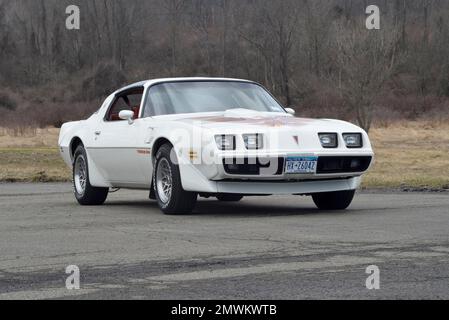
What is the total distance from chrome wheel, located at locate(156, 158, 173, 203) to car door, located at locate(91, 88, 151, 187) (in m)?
0.39

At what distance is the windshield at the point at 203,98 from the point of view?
1141 cm

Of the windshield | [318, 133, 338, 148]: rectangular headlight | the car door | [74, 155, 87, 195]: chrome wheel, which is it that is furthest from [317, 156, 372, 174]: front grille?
[74, 155, 87, 195]: chrome wheel

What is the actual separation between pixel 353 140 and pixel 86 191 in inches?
154

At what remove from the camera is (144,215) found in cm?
1073

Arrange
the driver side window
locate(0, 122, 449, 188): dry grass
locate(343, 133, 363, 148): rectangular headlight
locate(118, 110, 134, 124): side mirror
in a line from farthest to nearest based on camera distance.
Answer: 1. locate(0, 122, 449, 188): dry grass
2. the driver side window
3. locate(118, 110, 134, 124): side mirror
4. locate(343, 133, 363, 148): rectangular headlight

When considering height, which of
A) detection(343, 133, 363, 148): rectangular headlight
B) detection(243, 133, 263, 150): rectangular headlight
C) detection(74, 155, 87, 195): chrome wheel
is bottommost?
detection(74, 155, 87, 195): chrome wheel

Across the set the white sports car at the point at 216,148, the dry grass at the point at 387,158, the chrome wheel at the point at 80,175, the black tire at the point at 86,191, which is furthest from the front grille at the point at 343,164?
the dry grass at the point at 387,158

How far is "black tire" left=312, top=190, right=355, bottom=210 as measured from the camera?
36.2ft

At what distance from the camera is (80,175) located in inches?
509

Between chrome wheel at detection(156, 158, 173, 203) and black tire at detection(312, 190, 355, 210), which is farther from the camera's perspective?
black tire at detection(312, 190, 355, 210)

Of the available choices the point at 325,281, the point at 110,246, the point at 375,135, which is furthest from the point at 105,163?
the point at 375,135

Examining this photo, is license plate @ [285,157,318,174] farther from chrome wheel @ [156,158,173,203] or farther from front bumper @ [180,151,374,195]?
chrome wheel @ [156,158,173,203]
